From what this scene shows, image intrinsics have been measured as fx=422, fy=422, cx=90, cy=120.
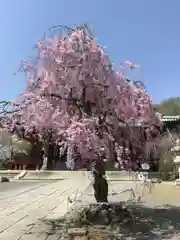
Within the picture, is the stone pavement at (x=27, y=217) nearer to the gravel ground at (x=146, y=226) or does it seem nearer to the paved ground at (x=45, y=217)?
the paved ground at (x=45, y=217)

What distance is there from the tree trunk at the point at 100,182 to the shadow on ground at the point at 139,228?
0.93 m

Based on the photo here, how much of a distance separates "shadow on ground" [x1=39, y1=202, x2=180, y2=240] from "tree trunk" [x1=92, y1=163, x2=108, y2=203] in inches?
36.8

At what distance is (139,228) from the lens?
9023 mm

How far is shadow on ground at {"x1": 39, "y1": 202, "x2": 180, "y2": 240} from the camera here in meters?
8.30

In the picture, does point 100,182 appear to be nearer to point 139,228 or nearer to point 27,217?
point 139,228

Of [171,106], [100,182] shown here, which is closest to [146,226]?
[100,182]

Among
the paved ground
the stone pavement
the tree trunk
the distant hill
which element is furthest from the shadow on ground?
the distant hill

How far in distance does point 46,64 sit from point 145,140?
10.2 ft

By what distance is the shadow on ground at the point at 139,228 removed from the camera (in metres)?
8.30

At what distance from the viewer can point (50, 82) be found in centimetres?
938

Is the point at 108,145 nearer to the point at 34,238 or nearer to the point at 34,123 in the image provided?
the point at 34,123

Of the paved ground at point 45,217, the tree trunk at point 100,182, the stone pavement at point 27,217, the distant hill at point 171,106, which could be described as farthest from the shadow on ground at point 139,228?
the distant hill at point 171,106

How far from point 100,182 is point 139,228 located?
159cm

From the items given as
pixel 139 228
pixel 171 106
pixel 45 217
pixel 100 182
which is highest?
pixel 171 106
